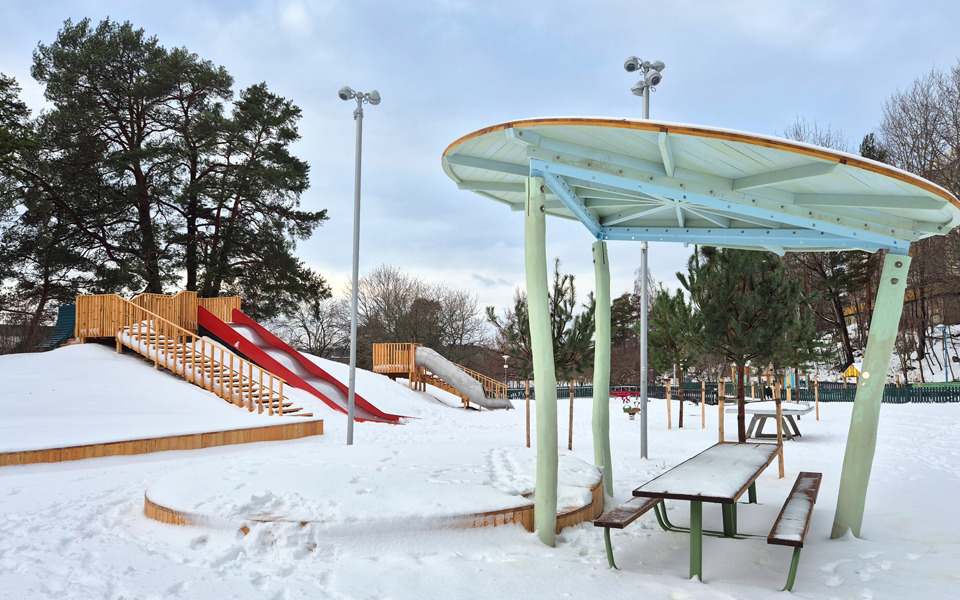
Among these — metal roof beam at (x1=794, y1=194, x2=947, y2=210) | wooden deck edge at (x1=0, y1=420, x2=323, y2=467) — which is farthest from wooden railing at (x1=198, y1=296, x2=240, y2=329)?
metal roof beam at (x1=794, y1=194, x2=947, y2=210)

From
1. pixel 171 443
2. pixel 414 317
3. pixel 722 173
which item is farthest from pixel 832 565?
pixel 414 317

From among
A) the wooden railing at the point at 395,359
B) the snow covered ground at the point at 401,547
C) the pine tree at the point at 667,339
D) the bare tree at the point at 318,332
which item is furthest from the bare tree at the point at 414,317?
the snow covered ground at the point at 401,547

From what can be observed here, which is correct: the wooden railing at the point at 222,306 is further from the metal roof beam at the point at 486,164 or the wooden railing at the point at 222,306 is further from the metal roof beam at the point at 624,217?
the metal roof beam at the point at 486,164

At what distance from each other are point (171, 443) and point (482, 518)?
7559mm

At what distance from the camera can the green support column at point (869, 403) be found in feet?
19.1

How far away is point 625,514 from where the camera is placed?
477 cm

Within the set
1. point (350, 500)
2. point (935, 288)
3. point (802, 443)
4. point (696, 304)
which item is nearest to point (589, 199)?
point (350, 500)

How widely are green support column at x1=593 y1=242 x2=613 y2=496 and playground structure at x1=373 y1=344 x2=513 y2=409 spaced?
17741 millimetres

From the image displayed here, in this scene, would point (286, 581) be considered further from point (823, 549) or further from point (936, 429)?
point (936, 429)

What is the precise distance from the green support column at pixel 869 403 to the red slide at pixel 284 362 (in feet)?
44.3

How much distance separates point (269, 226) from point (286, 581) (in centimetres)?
2757

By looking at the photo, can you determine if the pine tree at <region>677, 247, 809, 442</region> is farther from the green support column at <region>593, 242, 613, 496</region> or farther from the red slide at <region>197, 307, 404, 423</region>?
the red slide at <region>197, 307, 404, 423</region>

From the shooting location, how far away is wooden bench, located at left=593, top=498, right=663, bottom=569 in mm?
4512

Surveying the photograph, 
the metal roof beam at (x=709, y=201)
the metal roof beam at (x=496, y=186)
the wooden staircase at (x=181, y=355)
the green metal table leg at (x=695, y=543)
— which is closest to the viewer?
the green metal table leg at (x=695, y=543)
